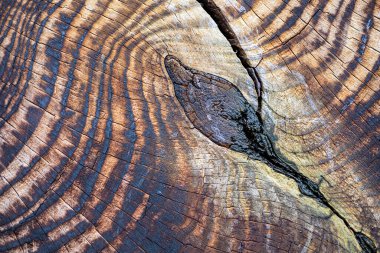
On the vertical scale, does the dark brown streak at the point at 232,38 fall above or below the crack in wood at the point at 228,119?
above

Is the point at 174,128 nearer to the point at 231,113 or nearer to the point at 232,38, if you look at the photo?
the point at 231,113

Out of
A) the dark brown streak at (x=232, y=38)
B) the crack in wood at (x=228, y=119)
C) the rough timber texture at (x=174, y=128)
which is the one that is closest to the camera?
the rough timber texture at (x=174, y=128)

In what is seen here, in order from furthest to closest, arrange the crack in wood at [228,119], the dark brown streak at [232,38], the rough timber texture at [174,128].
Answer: the dark brown streak at [232,38], the crack in wood at [228,119], the rough timber texture at [174,128]

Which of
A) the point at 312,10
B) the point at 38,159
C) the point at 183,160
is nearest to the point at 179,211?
the point at 183,160

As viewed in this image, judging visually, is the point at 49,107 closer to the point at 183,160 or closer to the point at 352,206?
the point at 183,160

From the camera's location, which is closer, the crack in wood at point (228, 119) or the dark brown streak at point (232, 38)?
the crack in wood at point (228, 119)

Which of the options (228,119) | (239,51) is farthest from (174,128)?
(239,51)
